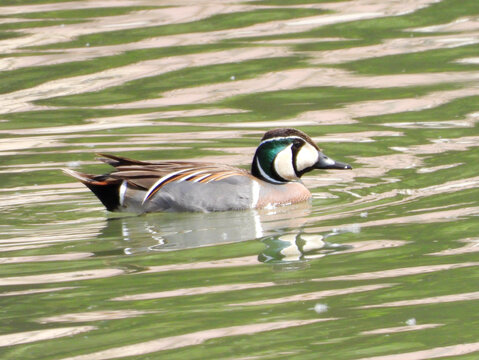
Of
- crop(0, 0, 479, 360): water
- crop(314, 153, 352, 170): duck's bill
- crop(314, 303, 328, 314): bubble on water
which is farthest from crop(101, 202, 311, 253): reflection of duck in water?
crop(314, 303, 328, 314): bubble on water

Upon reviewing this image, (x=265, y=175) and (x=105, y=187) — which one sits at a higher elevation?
(x=105, y=187)

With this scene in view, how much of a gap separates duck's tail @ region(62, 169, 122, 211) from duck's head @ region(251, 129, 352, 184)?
3.50 ft

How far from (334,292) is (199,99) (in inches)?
248

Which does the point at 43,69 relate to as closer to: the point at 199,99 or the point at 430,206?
the point at 199,99

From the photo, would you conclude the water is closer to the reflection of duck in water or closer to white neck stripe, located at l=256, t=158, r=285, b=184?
the reflection of duck in water

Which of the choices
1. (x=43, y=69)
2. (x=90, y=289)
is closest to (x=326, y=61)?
(x=43, y=69)

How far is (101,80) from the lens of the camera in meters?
12.9

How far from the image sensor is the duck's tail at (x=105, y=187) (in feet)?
29.9

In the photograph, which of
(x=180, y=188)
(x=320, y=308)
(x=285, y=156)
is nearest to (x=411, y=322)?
(x=320, y=308)

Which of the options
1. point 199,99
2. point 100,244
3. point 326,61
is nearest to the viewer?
Answer: point 100,244

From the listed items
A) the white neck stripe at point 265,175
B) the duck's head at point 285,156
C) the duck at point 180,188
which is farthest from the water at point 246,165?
the white neck stripe at point 265,175

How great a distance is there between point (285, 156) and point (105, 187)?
137 cm

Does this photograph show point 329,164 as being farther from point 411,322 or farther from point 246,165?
point 411,322

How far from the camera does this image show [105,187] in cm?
912
